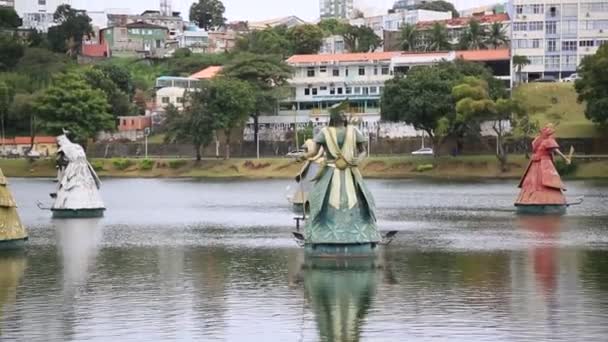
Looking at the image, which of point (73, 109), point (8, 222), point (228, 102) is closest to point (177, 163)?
point (228, 102)

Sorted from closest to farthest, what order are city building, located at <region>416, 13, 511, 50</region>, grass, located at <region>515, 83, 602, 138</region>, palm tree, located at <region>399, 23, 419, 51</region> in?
grass, located at <region>515, 83, 602, 138</region> < city building, located at <region>416, 13, 511, 50</region> < palm tree, located at <region>399, 23, 419, 51</region>

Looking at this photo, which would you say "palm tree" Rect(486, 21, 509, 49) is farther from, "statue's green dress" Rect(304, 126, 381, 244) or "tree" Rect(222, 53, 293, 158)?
"statue's green dress" Rect(304, 126, 381, 244)

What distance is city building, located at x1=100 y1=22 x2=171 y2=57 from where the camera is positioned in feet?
585

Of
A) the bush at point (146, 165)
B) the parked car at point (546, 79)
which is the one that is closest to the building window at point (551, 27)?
the parked car at point (546, 79)

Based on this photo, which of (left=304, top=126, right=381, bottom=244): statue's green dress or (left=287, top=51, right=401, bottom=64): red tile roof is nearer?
(left=304, top=126, right=381, bottom=244): statue's green dress

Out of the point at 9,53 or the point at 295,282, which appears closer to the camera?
the point at 295,282

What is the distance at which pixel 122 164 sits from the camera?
104250 millimetres

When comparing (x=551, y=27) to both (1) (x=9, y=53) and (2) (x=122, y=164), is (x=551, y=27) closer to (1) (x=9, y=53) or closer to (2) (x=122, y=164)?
(2) (x=122, y=164)

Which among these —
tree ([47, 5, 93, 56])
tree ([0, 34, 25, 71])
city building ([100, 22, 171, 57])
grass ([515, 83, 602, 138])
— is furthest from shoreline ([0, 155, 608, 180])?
city building ([100, 22, 171, 57])

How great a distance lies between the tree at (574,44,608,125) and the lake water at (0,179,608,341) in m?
37.2

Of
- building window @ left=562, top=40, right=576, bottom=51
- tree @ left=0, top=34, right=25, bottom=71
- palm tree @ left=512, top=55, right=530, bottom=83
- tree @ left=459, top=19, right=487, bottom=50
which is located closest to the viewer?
palm tree @ left=512, top=55, right=530, bottom=83

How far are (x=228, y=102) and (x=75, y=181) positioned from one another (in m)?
51.2

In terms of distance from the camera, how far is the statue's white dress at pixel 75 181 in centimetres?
4847

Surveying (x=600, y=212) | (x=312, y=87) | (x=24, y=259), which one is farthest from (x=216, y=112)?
(x=24, y=259)
